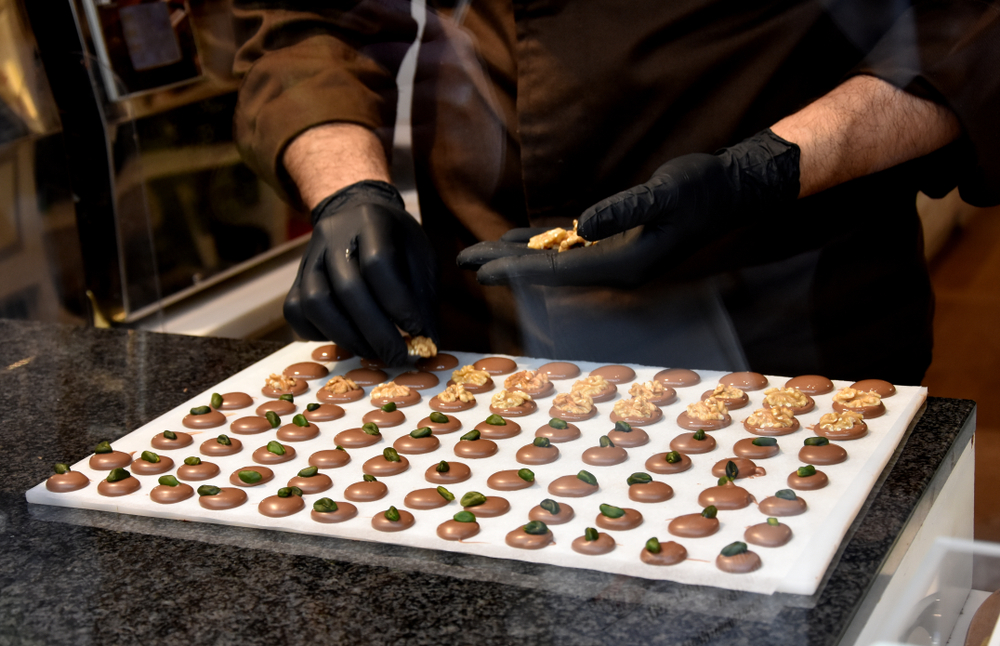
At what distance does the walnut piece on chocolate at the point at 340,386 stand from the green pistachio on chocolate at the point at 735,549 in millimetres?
536

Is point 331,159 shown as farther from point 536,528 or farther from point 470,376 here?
point 536,528

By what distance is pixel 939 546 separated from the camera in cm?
79

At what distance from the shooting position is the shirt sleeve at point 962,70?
39.0 inches

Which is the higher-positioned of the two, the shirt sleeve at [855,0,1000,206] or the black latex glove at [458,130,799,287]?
the shirt sleeve at [855,0,1000,206]

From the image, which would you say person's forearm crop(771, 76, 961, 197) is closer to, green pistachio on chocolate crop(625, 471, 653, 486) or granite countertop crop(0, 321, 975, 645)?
granite countertop crop(0, 321, 975, 645)

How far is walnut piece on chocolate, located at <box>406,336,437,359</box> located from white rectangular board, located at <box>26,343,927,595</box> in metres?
0.09

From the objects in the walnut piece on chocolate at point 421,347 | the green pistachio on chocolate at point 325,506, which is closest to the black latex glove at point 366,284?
the walnut piece on chocolate at point 421,347

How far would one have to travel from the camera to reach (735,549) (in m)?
0.69

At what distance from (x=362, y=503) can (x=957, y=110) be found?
76 centimetres

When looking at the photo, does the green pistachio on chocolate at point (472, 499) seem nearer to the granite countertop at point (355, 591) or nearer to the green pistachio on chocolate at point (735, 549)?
the granite countertop at point (355, 591)

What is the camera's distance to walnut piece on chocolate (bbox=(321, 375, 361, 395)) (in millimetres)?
1094

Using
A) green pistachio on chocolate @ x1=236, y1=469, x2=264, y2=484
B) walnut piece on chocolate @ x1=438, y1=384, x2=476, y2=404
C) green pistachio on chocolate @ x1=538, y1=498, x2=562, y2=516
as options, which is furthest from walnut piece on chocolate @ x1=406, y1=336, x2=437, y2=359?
green pistachio on chocolate @ x1=538, y1=498, x2=562, y2=516

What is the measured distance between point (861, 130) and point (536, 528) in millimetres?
683

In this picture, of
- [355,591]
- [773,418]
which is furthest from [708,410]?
[355,591]
